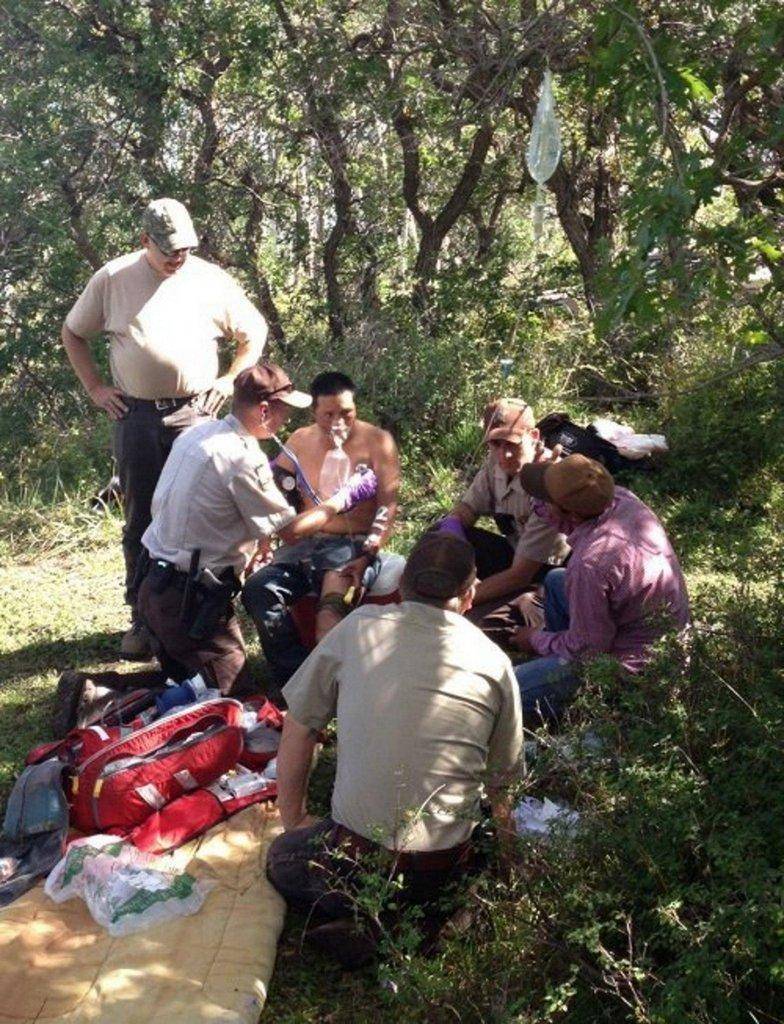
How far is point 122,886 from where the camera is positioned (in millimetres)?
3672

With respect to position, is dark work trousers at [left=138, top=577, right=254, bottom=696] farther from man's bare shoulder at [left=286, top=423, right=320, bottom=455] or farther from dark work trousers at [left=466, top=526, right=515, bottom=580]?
dark work trousers at [left=466, top=526, right=515, bottom=580]

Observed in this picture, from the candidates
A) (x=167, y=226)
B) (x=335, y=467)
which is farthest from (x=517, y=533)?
(x=167, y=226)

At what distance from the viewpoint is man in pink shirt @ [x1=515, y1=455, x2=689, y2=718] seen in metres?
4.07

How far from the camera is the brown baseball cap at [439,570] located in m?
3.35

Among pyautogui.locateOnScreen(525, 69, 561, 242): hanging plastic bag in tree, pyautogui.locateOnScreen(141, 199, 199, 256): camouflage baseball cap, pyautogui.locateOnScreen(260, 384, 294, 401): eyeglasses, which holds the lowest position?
pyautogui.locateOnScreen(260, 384, 294, 401): eyeglasses

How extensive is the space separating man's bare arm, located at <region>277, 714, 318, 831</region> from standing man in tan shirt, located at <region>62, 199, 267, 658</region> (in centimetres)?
188

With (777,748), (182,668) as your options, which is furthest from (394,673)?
(182,668)

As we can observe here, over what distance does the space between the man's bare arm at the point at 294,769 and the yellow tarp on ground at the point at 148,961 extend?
0.21 m

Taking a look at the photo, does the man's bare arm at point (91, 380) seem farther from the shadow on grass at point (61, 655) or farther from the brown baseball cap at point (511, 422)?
the brown baseball cap at point (511, 422)

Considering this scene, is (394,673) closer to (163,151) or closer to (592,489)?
(592,489)

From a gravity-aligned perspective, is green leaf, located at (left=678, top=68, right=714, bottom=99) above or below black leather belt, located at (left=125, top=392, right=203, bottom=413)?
above

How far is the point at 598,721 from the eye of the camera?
342cm

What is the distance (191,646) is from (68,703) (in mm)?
510

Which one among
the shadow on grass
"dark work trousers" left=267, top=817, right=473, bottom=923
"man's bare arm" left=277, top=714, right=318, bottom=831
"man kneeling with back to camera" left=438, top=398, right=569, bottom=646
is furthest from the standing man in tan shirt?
"dark work trousers" left=267, top=817, right=473, bottom=923
